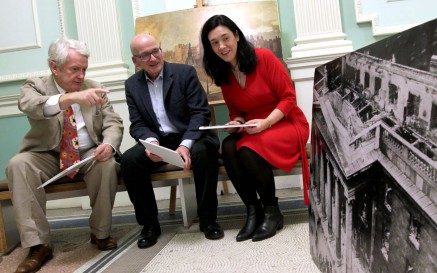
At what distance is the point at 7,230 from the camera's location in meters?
2.52

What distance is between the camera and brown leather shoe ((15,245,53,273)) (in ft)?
6.50

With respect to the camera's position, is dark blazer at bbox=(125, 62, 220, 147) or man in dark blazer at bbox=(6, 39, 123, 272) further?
dark blazer at bbox=(125, 62, 220, 147)

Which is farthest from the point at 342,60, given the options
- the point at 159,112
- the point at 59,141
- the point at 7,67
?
the point at 7,67

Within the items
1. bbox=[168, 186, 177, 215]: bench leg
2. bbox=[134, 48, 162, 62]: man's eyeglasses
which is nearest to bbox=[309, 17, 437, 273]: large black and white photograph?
bbox=[134, 48, 162, 62]: man's eyeglasses

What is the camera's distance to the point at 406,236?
537mm

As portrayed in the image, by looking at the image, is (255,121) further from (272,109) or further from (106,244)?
(106,244)

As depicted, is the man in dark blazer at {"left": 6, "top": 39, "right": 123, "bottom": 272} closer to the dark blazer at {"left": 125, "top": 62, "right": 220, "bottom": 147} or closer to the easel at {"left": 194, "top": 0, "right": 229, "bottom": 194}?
the dark blazer at {"left": 125, "top": 62, "right": 220, "bottom": 147}

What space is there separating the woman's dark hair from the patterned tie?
0.87 m

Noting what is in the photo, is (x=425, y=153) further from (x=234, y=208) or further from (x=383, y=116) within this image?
(x=234, y=208)

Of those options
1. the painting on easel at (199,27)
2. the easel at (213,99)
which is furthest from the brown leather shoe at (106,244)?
the painting on easel at (199,27)

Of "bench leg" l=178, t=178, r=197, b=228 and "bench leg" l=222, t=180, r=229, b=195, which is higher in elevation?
"bench leg" l=178, t=178, r=197, b=228

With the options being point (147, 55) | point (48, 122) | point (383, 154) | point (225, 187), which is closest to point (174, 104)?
point (147, 55)

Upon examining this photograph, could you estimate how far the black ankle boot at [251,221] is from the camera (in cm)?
211

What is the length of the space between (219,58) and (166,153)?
27.6 inches
